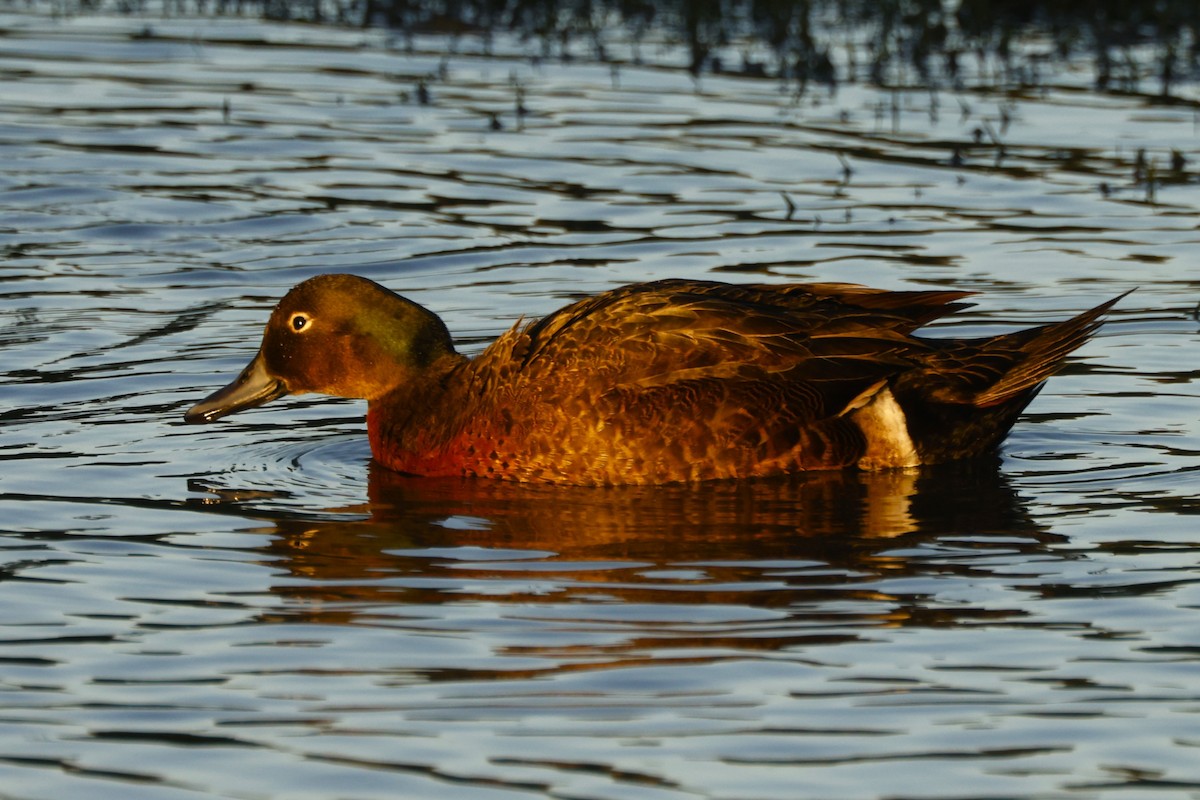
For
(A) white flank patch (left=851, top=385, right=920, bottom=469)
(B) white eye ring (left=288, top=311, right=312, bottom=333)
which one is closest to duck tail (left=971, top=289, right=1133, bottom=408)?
(A) white flank patch (left=851, top=385, right=920, bottom=469)

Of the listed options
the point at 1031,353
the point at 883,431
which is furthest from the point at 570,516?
the point at 1031,353

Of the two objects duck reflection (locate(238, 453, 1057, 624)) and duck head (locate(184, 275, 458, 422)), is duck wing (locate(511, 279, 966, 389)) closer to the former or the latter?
duck reflection (locate(238, 453, 1057, 624))

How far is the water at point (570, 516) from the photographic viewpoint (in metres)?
5.10

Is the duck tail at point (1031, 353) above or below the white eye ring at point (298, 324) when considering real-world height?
below

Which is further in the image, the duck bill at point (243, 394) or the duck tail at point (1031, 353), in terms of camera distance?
the duck bill at point (243, 394)

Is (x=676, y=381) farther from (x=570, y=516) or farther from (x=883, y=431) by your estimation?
(x=883, y=431)

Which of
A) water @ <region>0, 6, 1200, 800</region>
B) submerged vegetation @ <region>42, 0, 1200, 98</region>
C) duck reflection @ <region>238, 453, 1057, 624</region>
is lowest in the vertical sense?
duck reflection @ <region>238, 453, 1057, 624</region>

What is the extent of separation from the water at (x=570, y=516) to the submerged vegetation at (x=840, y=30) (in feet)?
5.85

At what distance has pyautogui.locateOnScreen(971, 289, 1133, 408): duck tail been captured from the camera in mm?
8078

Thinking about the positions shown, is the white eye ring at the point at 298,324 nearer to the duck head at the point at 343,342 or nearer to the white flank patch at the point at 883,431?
the duck head at the point at 343,342

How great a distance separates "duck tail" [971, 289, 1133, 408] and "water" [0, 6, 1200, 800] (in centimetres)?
30

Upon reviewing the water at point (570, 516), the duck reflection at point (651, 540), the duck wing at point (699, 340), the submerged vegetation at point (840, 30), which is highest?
the submerged vegetation at point (840, 30)

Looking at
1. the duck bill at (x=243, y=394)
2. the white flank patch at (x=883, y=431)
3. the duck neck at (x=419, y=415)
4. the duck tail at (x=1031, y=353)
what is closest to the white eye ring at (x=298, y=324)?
the duck bill at (x=243, y=394)

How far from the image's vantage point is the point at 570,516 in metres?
7.48
